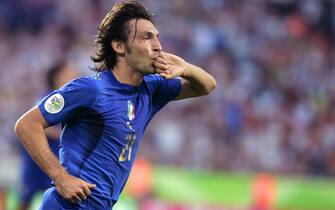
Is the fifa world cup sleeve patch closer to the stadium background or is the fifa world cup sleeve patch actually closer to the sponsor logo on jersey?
the sponsor logo on jersey

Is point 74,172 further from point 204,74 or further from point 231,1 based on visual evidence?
point 231,1

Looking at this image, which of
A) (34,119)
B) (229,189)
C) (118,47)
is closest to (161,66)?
(118,47)

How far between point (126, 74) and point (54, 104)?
553 millimetres

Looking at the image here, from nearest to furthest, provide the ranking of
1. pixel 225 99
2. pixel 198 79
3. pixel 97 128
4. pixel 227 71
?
pixel 97 128
pixel 198 79
pixel 225 99
pixel 227 71

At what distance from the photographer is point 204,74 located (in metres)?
5.96

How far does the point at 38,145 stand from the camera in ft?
17.5

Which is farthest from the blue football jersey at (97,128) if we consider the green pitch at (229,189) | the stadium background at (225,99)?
the green pitch at (229,189)

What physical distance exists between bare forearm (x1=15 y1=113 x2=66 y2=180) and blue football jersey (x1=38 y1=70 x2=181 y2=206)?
10 centimetres

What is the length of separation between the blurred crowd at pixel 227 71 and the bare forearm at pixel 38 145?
31.7 ft

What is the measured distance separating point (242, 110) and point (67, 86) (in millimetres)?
11365

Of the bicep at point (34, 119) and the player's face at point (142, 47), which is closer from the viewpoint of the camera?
the bicep at point (34, 119)

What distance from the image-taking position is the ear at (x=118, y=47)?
5.63m

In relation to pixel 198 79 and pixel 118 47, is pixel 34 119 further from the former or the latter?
pixel 198 79

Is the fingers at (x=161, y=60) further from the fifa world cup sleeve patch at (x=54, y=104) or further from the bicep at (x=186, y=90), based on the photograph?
the fifa world cup sleeve patch at (x=54, y=104)
